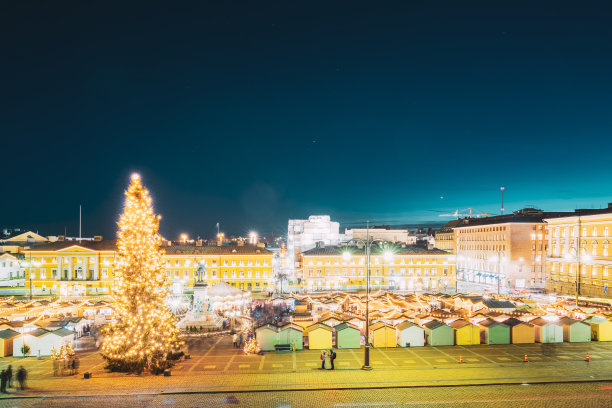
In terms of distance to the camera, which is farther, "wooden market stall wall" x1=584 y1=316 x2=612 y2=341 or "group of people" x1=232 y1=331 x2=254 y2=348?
"wooden market stall wall" x1=584 y1=316 x2=612 y2=341

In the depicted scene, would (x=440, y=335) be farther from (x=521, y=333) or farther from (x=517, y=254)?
(x=517, y=254)

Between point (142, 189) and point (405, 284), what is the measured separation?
59.0 metres

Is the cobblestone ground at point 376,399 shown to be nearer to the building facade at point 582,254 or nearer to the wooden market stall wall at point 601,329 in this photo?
the wooden market stall wall at point 601,329

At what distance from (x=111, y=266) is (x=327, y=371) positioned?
56.8m

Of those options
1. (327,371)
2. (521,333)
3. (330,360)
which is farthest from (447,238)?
(327,371)

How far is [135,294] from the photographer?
2252 cm

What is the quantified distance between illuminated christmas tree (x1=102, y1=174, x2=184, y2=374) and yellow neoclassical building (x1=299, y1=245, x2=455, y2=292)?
4881 centimetres

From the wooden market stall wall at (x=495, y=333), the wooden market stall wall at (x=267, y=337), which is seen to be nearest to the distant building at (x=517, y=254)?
the wooden market stall wall at (x=495, y=333)

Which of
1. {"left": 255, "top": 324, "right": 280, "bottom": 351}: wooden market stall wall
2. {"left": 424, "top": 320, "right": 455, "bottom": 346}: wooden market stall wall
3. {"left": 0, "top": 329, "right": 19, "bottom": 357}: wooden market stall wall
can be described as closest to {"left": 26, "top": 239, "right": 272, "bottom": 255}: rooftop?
{"left": 0, "top": 329, "right": 19, "bottom": 357}: wooden market stall wall

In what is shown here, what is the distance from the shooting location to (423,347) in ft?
95.5

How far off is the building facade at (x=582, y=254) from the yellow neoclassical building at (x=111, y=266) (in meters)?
46.7

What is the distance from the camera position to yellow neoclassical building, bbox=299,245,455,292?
7231cm

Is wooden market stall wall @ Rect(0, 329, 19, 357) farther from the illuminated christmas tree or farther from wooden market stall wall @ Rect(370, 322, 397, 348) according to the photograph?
wooden market stall wall @ Rect(370, 322, 397, 348)

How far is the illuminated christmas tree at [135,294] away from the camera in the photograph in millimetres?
22391
